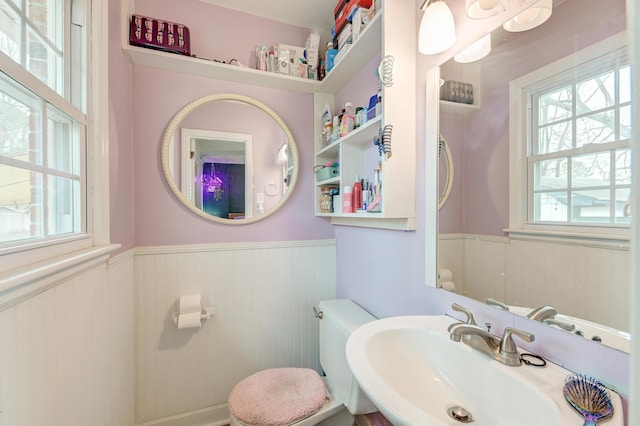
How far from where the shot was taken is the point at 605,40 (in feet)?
2.01

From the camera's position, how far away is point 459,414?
0.73 m

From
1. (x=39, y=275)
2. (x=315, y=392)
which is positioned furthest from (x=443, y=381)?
Result: (x=39, y=275)

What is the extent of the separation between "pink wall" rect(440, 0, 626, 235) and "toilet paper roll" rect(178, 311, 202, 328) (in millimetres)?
1328

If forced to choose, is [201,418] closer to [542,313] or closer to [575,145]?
[542,313]

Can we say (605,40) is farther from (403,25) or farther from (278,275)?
(278,275)

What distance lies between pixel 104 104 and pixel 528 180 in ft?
4.71

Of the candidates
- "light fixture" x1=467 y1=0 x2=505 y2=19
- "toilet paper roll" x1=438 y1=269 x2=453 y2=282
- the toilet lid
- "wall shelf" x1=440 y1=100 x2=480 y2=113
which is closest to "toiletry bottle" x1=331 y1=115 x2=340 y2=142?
"wall shelf" x1=440 y1=100 x2=480 y2=113

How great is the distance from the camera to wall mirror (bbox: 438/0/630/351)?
2.00 ft

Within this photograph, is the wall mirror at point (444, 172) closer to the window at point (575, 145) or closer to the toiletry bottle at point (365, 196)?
the window at point (575, 145)

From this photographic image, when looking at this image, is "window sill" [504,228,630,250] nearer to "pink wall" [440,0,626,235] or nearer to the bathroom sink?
"pink wall" [440,0,626,235]

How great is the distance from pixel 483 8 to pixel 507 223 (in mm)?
661

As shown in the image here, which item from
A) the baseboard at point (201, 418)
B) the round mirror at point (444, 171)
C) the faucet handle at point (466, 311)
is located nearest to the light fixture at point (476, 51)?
the round mirror at point (444, 171)

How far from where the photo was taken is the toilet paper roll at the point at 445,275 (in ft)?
3.30

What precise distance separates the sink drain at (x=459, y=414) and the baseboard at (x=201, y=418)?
1.45 meters
